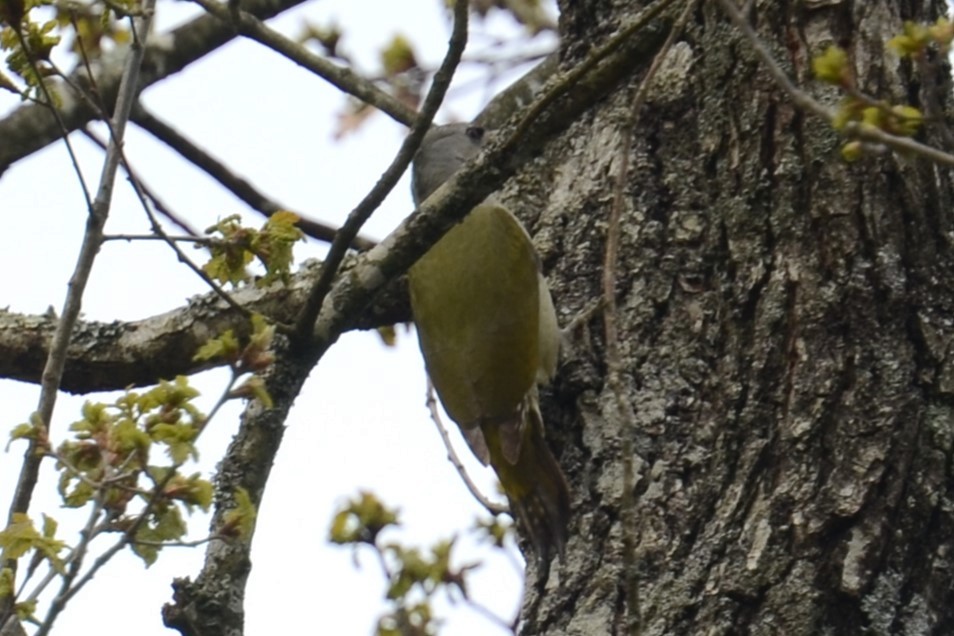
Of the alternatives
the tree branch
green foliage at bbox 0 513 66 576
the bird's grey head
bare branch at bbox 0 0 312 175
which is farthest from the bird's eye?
green foliage at bbox 0 513 66 576

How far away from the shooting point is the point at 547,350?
11.5 feet

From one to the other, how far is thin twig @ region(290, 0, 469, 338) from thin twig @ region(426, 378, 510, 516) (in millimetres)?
1068

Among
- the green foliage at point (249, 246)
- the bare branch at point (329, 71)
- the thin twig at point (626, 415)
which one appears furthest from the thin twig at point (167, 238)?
the bare branch at point (329, 71)

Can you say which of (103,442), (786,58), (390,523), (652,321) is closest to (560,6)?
(786,58)

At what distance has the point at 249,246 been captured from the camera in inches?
100

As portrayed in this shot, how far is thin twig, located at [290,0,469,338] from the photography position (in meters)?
2.38

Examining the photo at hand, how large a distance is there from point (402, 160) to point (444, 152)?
7.59ft

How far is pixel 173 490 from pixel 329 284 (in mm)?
563

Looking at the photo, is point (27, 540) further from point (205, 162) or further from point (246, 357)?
point (205, 162)

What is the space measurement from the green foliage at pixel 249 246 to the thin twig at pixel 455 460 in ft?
3.61

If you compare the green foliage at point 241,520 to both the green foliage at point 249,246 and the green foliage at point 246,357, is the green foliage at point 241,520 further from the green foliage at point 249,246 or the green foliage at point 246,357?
the green foliage at point 249,246

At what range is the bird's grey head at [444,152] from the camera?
15.4 feet

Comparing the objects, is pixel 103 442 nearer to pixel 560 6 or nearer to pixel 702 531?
pixel 702 531

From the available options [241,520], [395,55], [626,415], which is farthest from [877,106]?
[395,55]
